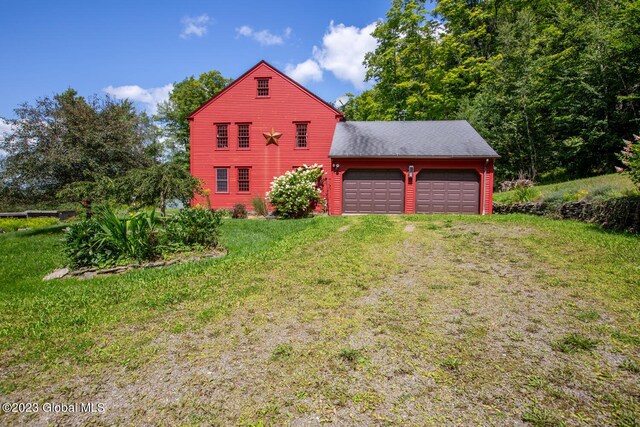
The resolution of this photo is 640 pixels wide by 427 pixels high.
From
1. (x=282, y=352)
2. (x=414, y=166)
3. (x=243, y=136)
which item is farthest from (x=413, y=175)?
(x=282, y=352)

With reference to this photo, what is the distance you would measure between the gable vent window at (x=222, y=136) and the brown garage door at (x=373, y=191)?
843 centimetres

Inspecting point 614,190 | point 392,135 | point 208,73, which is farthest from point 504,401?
point 208,73

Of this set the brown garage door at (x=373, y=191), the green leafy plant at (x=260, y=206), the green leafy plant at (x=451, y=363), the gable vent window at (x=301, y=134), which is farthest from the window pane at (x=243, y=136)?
the green leafy plant at (x=451, y=363)

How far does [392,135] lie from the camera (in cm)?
1820

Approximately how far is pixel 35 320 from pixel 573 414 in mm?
6216

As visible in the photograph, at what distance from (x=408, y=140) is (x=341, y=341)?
15.5 meters

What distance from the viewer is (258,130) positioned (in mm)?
19984

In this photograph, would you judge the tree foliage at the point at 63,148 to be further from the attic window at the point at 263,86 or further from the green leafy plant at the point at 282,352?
the green leafy plant at the point at 282,352

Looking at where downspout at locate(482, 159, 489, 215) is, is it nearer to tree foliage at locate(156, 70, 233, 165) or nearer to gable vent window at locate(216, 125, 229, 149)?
gable vent window at locate(216, 125, 229, 149)

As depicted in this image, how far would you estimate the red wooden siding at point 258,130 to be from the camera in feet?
64.7

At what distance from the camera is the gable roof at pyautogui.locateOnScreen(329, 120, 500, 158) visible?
15984mm

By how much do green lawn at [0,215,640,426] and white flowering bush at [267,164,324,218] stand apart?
1015 cm

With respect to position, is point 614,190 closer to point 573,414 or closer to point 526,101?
point 573,414

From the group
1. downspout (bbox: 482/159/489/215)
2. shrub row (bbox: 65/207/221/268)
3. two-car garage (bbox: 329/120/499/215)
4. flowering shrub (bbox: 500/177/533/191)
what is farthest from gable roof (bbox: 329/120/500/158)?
shrub row (bbox: 65/207/221/268)
